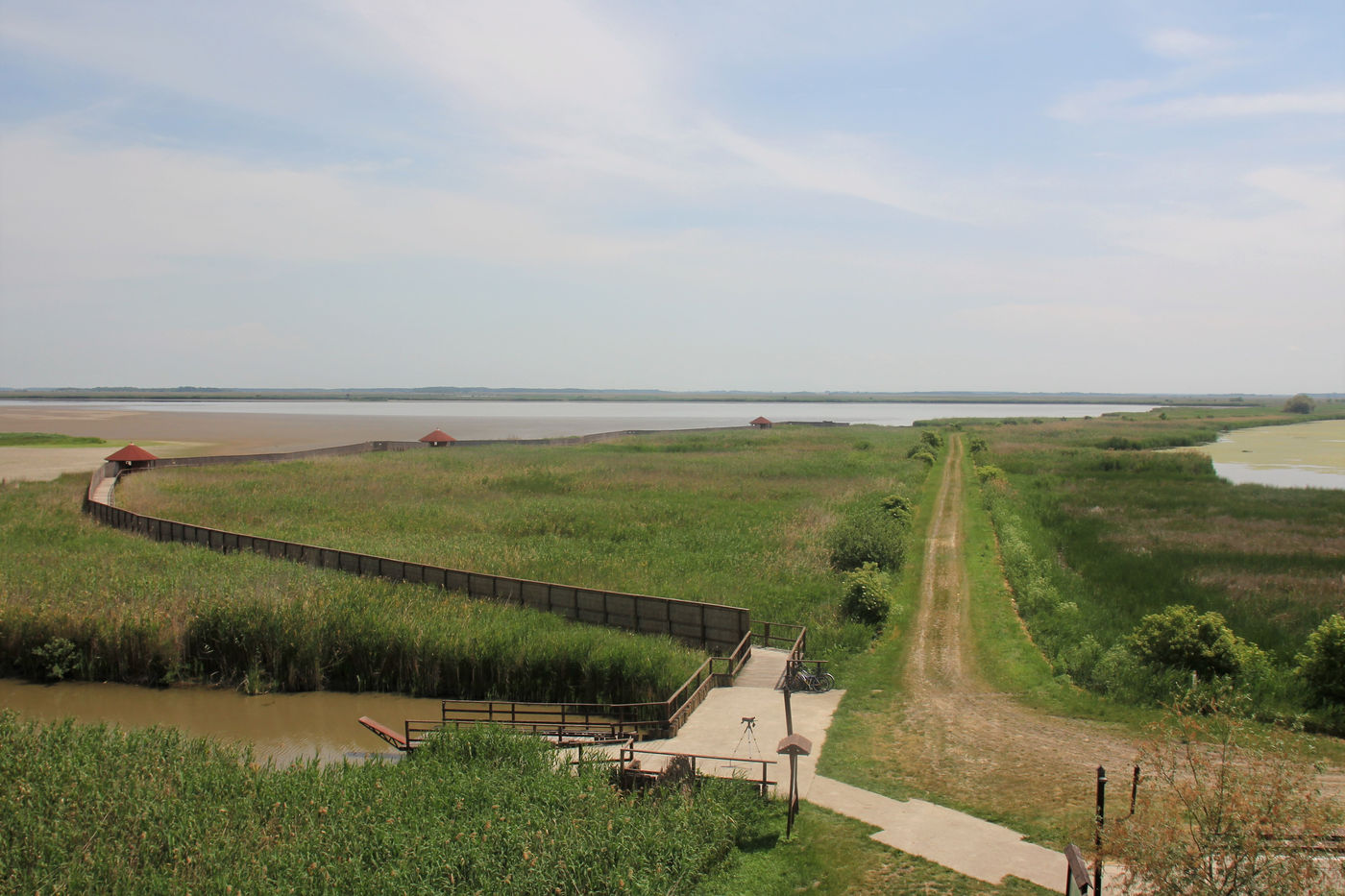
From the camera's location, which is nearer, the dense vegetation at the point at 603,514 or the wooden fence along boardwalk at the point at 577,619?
the wooden fence along boardwalk at the point at 577,619

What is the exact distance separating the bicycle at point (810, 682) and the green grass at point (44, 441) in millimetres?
90843

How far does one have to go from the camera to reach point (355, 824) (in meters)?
12.4

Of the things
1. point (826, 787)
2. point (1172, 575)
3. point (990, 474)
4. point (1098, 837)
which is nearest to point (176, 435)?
point (990, 474)

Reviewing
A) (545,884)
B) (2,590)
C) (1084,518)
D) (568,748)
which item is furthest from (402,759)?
(1084,518)

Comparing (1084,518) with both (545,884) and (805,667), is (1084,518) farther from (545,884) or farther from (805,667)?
(545,884)

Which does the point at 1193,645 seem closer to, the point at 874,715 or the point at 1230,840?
the point at 874,715

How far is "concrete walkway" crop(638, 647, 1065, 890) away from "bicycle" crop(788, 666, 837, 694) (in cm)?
28

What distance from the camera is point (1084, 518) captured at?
144 feet

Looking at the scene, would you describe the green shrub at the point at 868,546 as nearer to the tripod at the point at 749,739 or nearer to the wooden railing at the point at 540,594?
the wooden railing at the point at 540,594

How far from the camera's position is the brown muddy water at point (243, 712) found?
19.1m

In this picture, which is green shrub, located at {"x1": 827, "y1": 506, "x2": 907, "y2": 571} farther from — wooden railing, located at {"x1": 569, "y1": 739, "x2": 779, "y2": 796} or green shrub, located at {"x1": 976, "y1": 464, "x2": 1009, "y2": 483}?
green shrub, located at {"x1": 976, "y1": 464, "x2": 1009, "y2": 483}

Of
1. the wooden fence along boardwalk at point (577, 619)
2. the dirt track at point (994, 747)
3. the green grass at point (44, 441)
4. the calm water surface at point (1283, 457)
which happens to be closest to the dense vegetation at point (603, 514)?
the wooden fence along boardwalk at point (577, 619)

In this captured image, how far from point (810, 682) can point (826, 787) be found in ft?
18.0

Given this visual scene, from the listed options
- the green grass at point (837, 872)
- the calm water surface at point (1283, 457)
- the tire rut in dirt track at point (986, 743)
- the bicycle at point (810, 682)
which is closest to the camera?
the green grass at point (837, 872)
